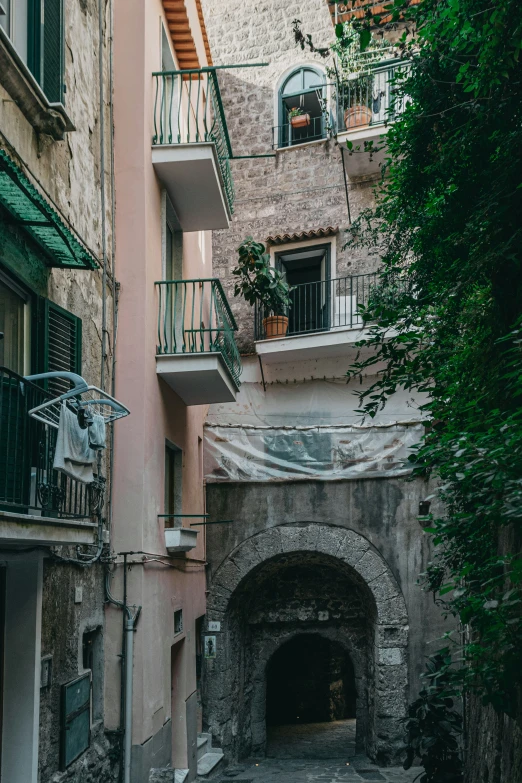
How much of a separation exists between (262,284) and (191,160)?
405 centimetres

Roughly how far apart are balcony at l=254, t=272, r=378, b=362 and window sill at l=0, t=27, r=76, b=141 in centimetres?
719

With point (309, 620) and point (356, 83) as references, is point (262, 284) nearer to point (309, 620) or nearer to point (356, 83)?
point (356, 83)

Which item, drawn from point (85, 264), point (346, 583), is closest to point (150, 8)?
point (85, 264)

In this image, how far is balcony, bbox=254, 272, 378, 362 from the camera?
1317 cm

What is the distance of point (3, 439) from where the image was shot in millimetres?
5270

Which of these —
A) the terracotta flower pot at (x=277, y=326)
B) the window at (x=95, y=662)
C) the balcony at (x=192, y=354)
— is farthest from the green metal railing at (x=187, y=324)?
the window at (x=95, y=662)

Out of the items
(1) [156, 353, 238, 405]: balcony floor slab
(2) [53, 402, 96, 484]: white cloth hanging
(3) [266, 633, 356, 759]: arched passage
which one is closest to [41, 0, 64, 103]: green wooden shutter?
(2) [53, 402, 96, 484]: white cloth hanging

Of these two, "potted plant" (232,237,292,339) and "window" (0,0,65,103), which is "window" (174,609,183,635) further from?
"window" (0,0,65,103)

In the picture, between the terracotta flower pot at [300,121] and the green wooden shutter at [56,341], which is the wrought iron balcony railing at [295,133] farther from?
the green wooden shutter at [56,341]

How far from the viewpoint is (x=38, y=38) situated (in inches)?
235

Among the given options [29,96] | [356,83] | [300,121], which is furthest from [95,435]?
[300,121]

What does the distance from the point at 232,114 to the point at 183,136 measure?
468cm

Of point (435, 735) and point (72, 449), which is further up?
point (72, 449)

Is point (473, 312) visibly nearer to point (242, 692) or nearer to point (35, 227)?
point (35, 227)
